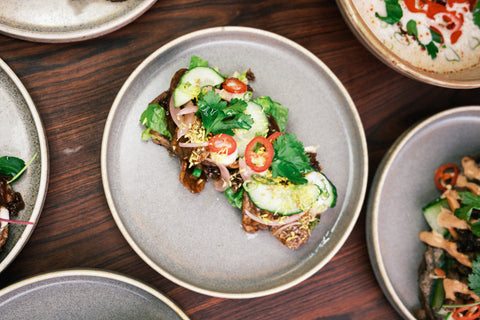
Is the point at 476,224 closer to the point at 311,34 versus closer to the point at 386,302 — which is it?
the point at 386,302

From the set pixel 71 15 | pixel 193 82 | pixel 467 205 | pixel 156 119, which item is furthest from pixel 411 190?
pixel 71 15

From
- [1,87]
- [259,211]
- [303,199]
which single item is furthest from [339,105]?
[1,87]

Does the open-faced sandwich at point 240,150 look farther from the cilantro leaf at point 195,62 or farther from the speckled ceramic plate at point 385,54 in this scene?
the speckled ceramic plate at point 385,54

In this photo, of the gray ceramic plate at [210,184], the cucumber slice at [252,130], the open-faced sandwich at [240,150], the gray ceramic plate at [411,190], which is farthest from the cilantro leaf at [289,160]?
the gray ceramic plate at [411,190]

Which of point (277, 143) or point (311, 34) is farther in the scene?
point (311, 34)

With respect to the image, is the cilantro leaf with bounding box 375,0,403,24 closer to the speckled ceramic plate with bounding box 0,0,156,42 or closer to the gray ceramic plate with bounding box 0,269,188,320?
the speckled ceramic plate with bounding box 0,0,156,42

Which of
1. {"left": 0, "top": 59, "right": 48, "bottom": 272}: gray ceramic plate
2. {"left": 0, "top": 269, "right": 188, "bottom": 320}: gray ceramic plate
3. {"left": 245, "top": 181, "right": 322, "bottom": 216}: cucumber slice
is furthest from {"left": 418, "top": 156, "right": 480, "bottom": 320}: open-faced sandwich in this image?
{"left": 0, "top": 59, "right": 48, "bottom": 272}: gray ceramic plate
